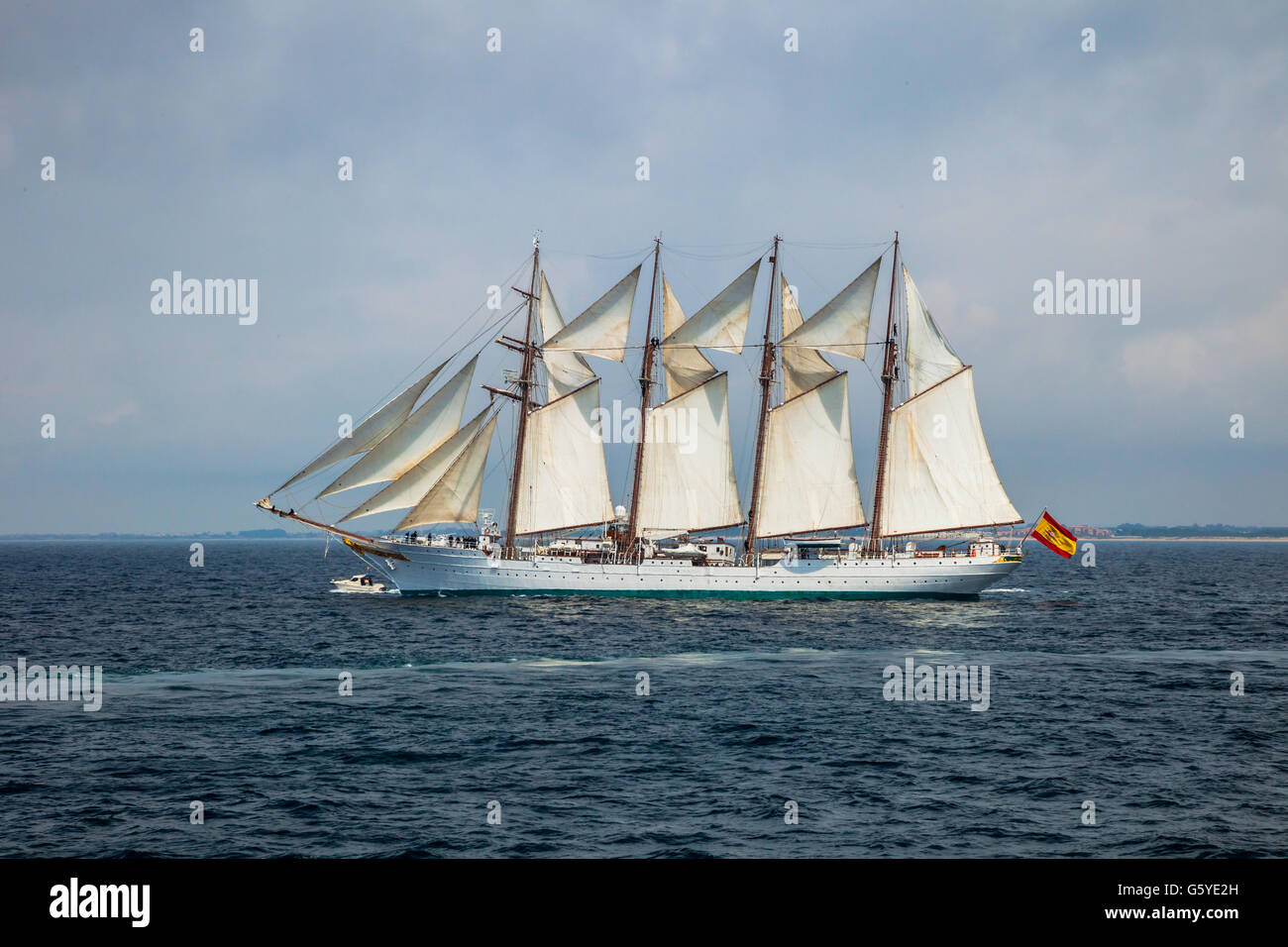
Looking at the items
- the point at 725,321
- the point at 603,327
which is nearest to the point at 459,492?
the point at 603,327

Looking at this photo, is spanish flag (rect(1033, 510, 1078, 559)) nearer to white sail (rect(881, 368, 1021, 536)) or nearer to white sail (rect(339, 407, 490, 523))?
white sail (rect(881, 368, 1021, 536))

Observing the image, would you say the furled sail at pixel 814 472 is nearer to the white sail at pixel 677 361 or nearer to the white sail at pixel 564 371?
the white sail at pixel 677 361

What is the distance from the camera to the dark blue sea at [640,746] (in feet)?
59.4

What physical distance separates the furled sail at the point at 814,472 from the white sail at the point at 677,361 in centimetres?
710

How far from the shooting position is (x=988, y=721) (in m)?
28.1

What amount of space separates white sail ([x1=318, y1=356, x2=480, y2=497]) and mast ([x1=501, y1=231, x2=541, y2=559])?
6.52m

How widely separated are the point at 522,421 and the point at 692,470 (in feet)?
44.6

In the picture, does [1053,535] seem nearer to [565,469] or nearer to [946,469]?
[946,469]

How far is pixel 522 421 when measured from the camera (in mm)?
71062

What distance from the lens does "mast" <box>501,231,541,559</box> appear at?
228ft
